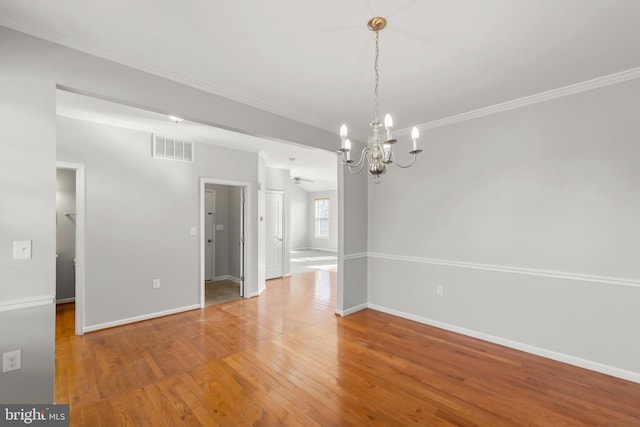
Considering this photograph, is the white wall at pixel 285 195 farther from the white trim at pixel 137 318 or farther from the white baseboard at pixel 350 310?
the white baseboard at pixel 350 310

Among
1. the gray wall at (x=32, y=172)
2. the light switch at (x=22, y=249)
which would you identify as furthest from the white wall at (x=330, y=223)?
the light switch at (x=22, y=249)

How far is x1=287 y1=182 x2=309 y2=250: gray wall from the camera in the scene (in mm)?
11820

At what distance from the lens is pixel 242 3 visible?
1727 mm

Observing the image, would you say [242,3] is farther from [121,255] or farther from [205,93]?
[121,255]

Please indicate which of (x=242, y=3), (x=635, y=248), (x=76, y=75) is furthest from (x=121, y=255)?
(x=635, y=248)

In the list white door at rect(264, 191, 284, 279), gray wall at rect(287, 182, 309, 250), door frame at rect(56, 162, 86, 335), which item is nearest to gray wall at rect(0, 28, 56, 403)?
door frame at rect(56, 162, 86, 335)

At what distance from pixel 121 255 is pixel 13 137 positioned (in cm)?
244

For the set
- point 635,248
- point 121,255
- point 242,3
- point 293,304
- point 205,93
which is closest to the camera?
point 242,3

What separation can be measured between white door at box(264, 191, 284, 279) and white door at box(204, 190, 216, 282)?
4.06 ft

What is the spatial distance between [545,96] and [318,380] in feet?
11.9

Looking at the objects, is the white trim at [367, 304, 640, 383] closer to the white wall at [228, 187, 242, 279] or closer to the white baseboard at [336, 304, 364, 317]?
the white baseboard at [336, 304, 364, 317]

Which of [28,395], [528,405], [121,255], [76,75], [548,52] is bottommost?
[528,405]

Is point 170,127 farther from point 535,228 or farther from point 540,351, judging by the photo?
point 540,351

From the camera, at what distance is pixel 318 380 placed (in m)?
2.55
